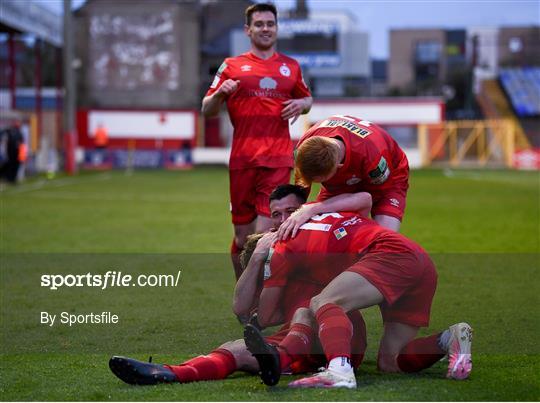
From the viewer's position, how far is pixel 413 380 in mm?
5336

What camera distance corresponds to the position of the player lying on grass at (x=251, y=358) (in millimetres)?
5102

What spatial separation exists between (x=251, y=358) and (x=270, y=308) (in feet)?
1.85

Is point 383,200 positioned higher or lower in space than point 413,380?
higher

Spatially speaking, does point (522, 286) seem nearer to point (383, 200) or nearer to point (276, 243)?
point (383, 200)

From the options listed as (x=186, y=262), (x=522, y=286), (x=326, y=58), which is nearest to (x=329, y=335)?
(x=522, y=286)

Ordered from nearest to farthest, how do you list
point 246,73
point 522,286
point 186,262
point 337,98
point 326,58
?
point 246,73, point 522,286, point 186,262, point 326,58, point 337,98

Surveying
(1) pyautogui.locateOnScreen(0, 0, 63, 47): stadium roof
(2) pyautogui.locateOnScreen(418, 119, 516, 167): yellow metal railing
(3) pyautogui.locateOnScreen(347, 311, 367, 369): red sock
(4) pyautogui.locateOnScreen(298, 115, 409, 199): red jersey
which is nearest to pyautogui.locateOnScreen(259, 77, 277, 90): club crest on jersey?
(4) pyautogui.locateOnScreen(298, 115, 409, 199): red jersey

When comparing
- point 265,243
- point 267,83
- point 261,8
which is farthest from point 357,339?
point 261,8

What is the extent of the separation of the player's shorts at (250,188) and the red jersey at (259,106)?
2.1 inches

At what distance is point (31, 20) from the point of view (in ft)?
122

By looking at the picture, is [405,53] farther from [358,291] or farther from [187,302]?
[358,291]

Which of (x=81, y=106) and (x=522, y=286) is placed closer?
(x=522, y=286)

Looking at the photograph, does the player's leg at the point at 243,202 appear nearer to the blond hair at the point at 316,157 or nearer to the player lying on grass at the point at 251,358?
the player lying on grass at the point at 251,358

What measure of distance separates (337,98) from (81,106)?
12470 millimetres
